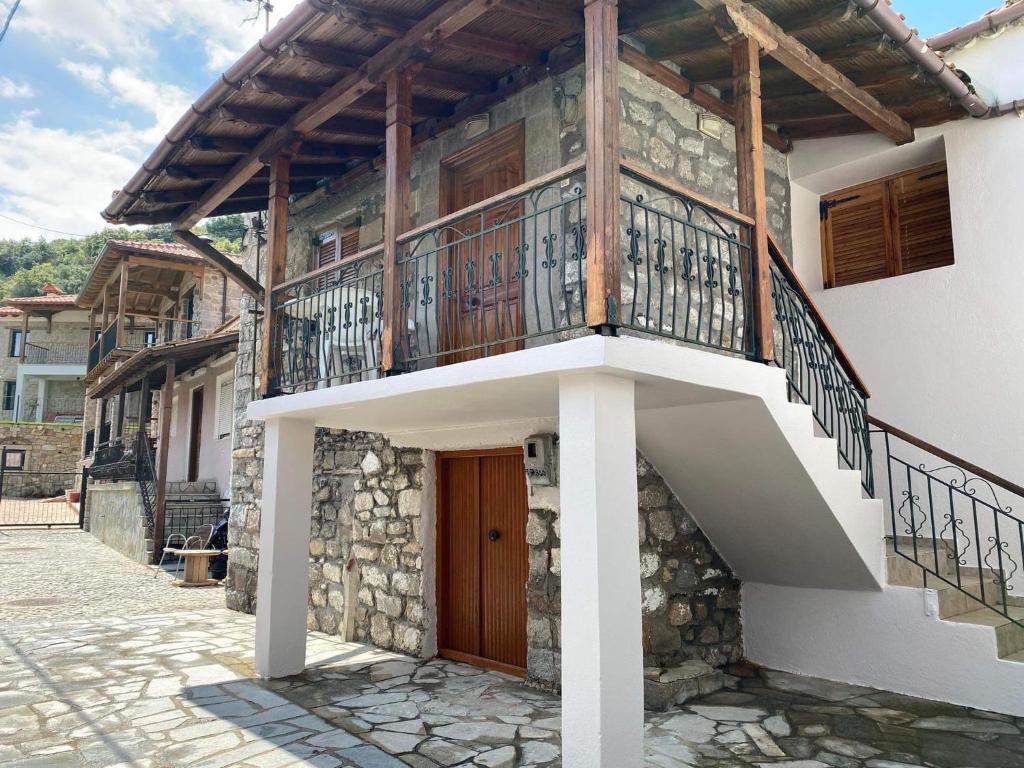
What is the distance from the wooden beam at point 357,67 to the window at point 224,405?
35.7ft

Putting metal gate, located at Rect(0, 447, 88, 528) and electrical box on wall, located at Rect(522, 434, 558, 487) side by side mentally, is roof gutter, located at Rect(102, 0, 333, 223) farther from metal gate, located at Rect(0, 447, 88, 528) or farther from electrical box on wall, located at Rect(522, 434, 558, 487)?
metal gate, located at Rect(0, 447, 88, 528)

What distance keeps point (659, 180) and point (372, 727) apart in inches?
148

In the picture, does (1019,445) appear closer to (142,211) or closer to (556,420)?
(556,420)

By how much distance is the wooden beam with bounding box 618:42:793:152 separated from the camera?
5.34 m

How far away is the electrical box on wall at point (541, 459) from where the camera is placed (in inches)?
216

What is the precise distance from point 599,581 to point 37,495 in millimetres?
30151

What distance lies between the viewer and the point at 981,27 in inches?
242

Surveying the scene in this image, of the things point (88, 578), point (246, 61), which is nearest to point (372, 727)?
point (246, 61)

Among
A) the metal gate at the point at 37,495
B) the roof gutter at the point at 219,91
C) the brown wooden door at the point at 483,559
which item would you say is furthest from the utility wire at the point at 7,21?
the metal gate at the point at 37,495

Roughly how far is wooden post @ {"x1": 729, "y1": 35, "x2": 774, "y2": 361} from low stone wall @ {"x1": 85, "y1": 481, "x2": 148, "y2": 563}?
1265 centimetres

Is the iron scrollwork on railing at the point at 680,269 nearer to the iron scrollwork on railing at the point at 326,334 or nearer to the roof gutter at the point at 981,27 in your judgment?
the iron scrollwork on railing at the point at 326,334

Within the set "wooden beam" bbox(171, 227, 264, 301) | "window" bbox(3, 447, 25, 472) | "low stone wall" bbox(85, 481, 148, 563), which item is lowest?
"low stone wall" bbox(85, 481, 148, 563)

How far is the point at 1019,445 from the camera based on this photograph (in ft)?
18.9

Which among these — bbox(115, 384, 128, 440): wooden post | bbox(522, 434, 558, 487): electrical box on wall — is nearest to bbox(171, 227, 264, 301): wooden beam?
bbox(522, 434, 558, 487): electrical box on wall
